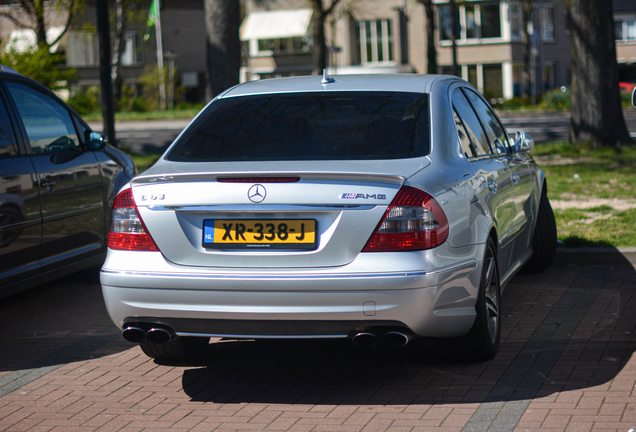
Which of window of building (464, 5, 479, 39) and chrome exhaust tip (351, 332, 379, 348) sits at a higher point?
window of building (464, 5, 479, 39)

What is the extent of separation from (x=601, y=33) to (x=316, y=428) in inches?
499

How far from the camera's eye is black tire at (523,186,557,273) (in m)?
7.00

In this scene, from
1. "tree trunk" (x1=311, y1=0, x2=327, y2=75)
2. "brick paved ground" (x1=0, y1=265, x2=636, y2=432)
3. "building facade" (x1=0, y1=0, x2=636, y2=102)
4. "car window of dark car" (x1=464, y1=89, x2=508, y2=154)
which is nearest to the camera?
"brick paved ground" (x1=0, y1=265, x2=636, y2=432)

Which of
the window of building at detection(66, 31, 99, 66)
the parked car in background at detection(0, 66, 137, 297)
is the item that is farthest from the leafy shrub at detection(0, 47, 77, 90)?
the window of building at detection(66, 31, 99, 66)

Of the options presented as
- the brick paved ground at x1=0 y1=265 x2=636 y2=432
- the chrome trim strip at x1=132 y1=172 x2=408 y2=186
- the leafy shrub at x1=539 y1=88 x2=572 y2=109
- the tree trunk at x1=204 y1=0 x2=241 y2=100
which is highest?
the tree trunk at x1=204 y1=0 x2=241 y2=100

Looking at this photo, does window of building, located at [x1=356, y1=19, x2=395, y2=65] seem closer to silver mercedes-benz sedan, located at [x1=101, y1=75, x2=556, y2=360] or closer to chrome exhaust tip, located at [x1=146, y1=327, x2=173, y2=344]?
silver mercedes-benz sedan, located at [x1=101, y1=75, x2=556, y2=360]

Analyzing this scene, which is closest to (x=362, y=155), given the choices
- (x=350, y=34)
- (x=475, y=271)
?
(x=475, y=271)

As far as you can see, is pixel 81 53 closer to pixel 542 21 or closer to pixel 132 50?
pixel 132 50

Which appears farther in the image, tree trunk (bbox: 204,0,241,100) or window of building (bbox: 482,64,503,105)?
window of building (bbox: 482,64,503,105)

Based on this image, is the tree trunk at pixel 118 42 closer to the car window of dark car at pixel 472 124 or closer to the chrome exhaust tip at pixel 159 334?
A: the car window of dark car at pixel 472 124

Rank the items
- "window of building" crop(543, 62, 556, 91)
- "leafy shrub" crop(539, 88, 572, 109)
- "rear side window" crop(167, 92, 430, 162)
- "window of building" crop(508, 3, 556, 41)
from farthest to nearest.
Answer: "window of building" crop(543, 62, 556, 91) → "window of building" crop(508, 3, 556, 41) → "leafy shrub" crop(539, 88, 572, 109) → "rear side window" crop(167, 92, 430, 162)

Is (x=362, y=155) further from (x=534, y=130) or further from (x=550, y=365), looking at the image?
(x=534, y=130)

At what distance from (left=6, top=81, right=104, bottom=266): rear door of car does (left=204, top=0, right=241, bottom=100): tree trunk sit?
5.26m

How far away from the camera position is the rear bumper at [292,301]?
3.86 m
